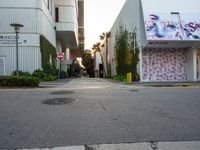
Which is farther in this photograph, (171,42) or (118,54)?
(118,54)

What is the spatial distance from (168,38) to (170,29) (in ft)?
3.16

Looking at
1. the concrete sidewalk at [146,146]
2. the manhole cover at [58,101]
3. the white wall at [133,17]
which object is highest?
the white wall at [133,17]

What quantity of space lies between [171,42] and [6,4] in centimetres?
1443

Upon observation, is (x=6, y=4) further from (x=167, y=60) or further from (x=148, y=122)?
(x=148, y=122)

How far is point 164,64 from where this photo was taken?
982 inches

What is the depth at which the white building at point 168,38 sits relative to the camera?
22.9 metres

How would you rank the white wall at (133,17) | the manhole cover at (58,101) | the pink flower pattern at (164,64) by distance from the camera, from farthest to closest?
the pink flower pattern at (164,64) < the white wall at (133,17) < the manhole cover at (58,101)

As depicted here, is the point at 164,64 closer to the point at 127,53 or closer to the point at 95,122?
the point at 127,53

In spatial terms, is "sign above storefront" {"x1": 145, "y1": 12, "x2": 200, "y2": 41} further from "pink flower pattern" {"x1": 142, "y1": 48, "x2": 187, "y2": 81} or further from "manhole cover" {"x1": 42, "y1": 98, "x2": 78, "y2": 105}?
"manhole cover" {"x1": 42, "y1": 98, "x2": 78, "y2": 105}

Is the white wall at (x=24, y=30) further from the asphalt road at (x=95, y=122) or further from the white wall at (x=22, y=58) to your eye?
the asphalt road at (x=95, y=122)

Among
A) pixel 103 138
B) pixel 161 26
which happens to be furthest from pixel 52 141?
pixel 161 26

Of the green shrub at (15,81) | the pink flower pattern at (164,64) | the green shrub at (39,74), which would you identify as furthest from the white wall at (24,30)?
the pink flower pattern at (164,64)

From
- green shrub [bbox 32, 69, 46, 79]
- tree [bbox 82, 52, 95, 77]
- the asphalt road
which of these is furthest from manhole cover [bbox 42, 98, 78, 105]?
tree [bbox 82, 52, 95, 77]

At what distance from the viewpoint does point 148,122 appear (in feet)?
23.0
